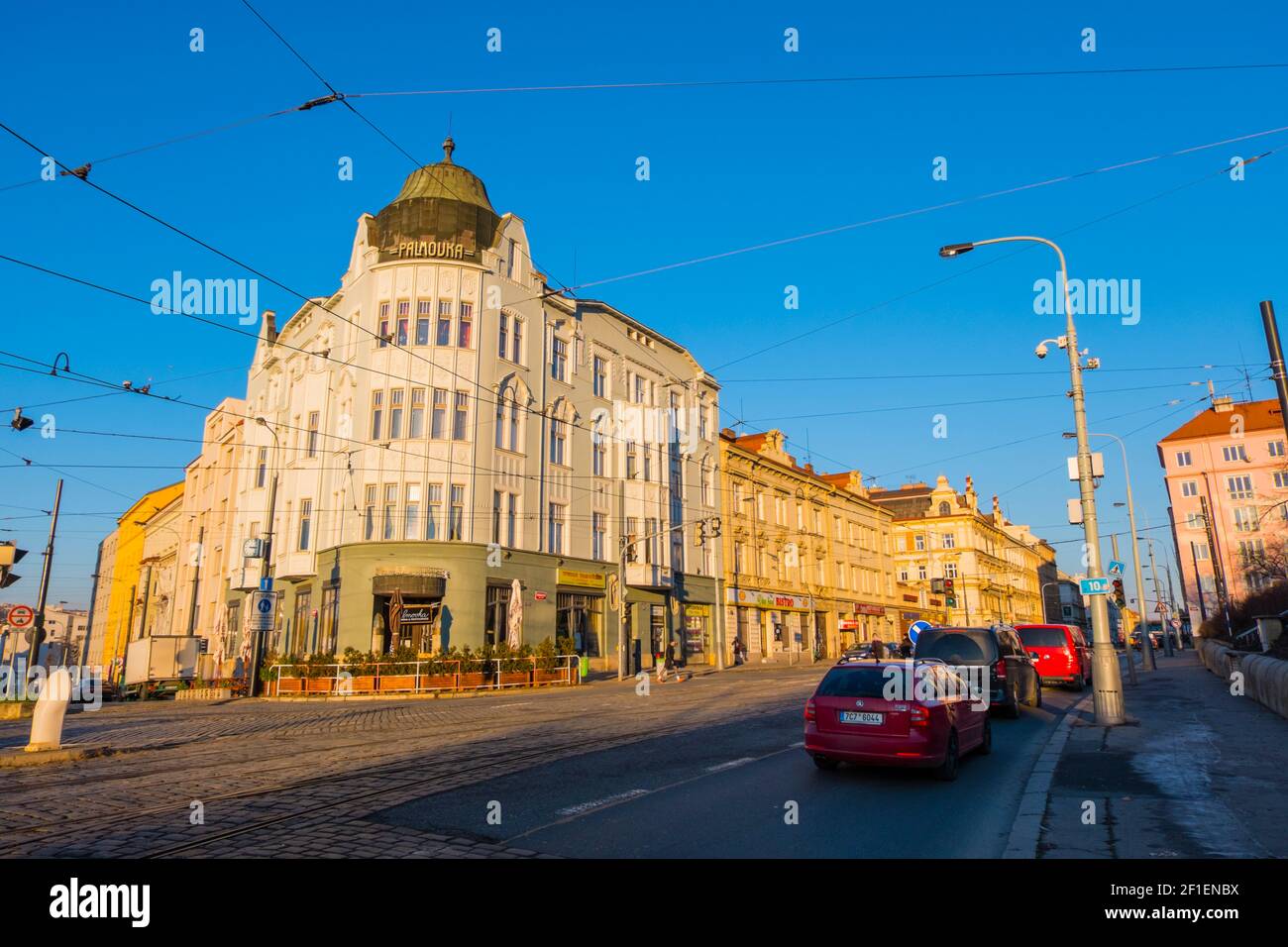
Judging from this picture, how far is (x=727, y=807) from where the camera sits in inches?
311

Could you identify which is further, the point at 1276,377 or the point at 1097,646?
the point at 1097,646

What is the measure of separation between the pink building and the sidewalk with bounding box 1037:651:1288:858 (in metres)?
65.4

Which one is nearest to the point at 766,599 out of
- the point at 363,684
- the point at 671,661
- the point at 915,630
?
the point at 671,661

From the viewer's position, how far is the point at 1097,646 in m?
14.7

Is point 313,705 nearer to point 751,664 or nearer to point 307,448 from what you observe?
point 307,448

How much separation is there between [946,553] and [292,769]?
8075cm

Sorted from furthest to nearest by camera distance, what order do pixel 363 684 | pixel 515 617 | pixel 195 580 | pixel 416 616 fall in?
pixel 195 580
pixel 515 617
pixel 416 616
pixel 363 684

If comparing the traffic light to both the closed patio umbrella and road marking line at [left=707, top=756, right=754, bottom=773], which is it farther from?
road marking line at [left=707, top=756, right=754, bottom=773]

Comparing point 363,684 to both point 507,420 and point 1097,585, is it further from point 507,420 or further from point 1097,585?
point 1097,585

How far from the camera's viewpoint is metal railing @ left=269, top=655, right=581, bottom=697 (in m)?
26.6

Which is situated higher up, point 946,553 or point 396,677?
point 946,553
